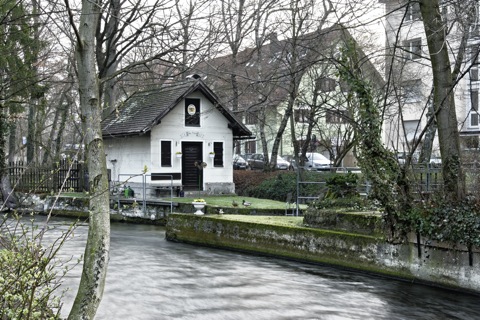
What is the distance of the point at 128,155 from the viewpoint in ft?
108

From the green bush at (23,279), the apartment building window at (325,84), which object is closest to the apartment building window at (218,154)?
the apartment building window at (325,84)

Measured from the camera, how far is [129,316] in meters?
10.3

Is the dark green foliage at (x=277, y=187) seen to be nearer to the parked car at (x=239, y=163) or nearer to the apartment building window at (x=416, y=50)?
the apartment building window at (x=416, y=50)

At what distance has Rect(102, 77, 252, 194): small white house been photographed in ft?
102

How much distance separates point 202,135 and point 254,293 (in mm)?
21455

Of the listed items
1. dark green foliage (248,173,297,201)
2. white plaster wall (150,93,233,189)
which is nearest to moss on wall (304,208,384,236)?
dark green foliage (248,173,297,201)

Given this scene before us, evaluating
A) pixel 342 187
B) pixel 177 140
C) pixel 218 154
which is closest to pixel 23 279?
pixel 342 187

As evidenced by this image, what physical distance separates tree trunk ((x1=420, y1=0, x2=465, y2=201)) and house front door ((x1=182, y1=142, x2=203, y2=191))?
19.7 metres

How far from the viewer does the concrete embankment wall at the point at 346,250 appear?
12242 millimetres

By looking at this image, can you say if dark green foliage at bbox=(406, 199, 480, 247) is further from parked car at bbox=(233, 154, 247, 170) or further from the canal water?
parked car at bbox=(233, 154, 247, 170)

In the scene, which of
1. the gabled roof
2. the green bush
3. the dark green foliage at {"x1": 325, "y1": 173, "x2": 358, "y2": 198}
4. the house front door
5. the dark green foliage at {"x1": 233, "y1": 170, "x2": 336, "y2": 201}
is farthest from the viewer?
the house front door

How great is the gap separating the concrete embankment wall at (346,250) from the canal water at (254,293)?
0.77 feet

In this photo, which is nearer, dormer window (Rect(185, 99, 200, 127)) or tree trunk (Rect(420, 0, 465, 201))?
tree trunk (Rect(420, 0, 465, 201))

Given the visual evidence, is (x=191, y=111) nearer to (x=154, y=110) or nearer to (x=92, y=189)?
(x=154, y=110)
